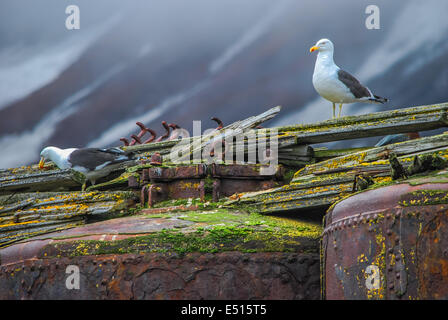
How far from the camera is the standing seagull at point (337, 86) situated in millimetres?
8945

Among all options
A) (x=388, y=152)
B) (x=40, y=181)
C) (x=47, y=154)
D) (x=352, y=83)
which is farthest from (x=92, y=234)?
(x=352, y=83)

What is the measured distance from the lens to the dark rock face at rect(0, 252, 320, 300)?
5184 mm

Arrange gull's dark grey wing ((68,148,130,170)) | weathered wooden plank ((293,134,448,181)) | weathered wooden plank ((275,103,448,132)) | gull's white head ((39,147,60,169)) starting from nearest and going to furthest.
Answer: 1. weathered wooden plank ((293,134,448,181))
2. weathered wooden plank ((275,103,448,132))
3. gull's dark grey wing ((68,148,130,170))
4. gull's white head ((39,147,60,169))

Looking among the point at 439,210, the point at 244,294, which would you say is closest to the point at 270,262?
the point at 244,294

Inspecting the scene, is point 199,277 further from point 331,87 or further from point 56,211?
point 331,87

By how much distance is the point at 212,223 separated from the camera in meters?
5.88

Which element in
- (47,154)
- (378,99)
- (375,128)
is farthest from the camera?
(47,154)

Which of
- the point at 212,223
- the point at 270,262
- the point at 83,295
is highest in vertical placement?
the point at 212,223

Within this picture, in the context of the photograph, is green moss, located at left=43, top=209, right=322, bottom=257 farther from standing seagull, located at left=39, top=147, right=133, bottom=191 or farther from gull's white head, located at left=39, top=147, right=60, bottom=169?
gull's white head, located at left=39, top=147, right=60, bottom=169

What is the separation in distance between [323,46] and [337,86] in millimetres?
903

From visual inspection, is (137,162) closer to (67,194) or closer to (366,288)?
(67,194)

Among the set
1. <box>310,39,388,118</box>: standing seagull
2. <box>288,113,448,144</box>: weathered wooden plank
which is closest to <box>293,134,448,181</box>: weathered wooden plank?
<box>288,113,448,144</box>: weathered wooden plank

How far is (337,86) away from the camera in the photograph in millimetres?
8922

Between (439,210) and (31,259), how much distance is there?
13.4ft
